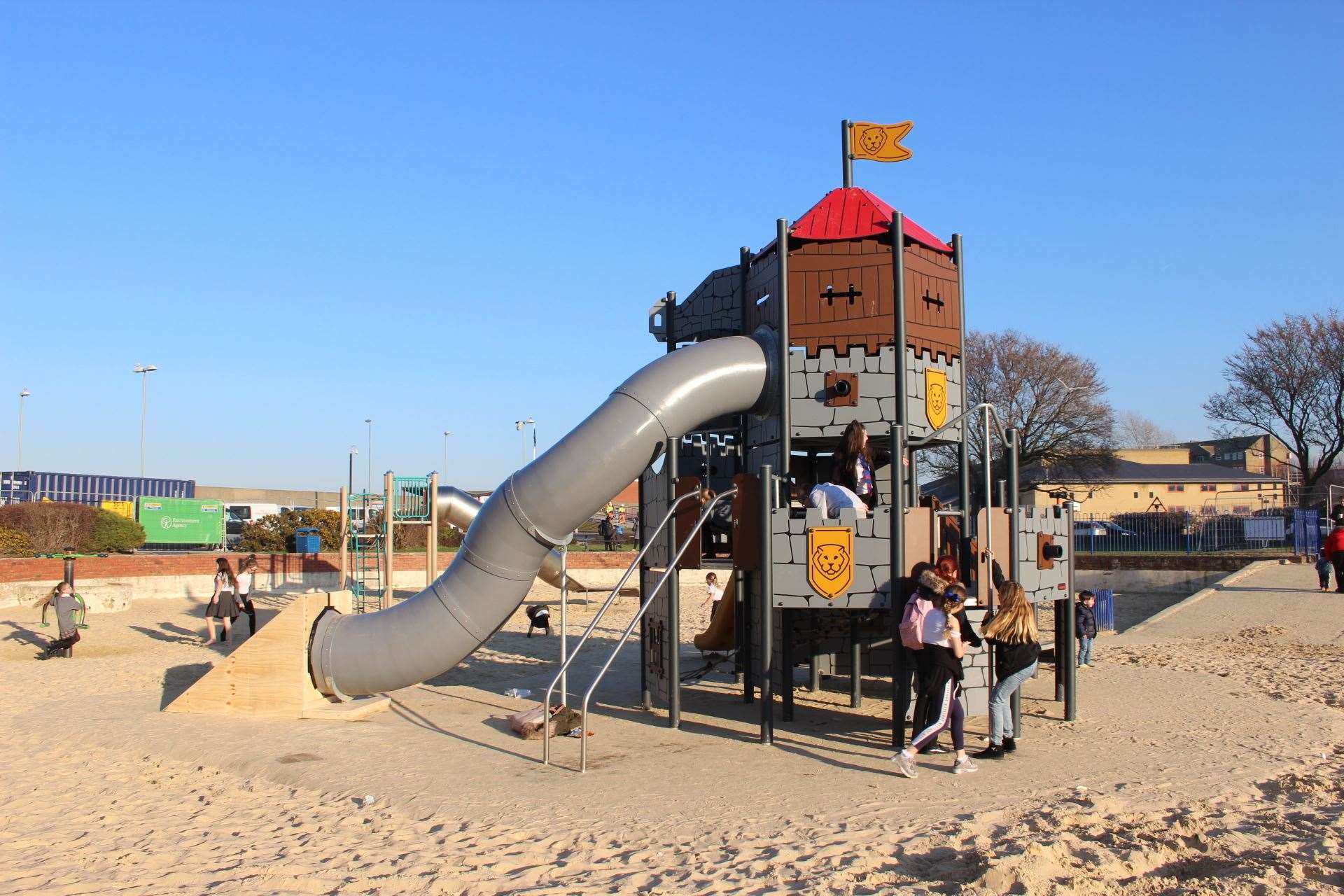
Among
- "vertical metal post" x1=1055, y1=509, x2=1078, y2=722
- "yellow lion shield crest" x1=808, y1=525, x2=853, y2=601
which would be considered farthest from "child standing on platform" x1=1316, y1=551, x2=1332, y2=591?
"yellow lion shield crest" x1=808, y1=525, x2=853, y2=601

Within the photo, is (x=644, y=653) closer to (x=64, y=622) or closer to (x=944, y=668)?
(x=944, y=668)

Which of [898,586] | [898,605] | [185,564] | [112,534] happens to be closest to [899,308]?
[898,586]

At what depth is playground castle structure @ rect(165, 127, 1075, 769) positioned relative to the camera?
9.89 metres

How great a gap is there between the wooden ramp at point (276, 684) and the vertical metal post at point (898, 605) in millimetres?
5716

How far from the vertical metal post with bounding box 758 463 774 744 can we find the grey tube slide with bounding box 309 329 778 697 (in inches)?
52.3

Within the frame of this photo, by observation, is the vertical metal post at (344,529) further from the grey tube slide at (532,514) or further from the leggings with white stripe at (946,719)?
the leggings with white stripe at (946,719)

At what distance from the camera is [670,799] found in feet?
26.2

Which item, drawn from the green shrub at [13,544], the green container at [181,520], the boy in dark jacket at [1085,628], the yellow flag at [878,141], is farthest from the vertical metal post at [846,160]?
the green container at [181,520]

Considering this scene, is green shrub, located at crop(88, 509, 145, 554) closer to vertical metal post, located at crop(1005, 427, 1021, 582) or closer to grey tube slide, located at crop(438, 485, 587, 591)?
grey tube slide, located at crop(438, 485, 587, 591)

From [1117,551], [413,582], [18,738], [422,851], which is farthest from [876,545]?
[1117,551]

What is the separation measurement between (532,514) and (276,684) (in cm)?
349

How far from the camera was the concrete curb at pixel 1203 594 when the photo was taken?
71.4 ft

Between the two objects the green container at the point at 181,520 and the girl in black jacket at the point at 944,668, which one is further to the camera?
the green container at the point at 181,520

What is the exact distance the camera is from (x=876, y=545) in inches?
385
